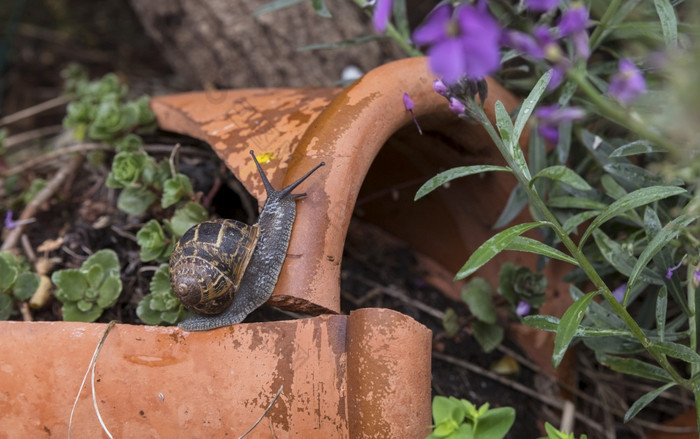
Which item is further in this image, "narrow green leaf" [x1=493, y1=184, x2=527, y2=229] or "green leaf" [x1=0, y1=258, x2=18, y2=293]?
"narrow green leaf" [x1=493, y1=184, x2=527, y2=229]

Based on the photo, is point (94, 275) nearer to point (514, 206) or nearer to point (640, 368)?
point (514, 206)

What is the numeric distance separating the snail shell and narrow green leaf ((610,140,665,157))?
2.19ft

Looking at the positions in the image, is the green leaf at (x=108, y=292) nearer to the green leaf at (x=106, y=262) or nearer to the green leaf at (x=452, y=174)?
A: the green leaf at (x=106, y=262)

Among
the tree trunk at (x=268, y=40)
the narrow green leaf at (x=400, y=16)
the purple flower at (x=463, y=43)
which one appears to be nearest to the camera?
the purple flower at (x=463, y=43)

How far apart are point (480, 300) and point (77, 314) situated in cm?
85

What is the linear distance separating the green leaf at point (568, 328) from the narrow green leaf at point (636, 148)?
0.31m

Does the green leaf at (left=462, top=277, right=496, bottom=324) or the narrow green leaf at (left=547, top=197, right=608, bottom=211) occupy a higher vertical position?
the narrow green leaf at (left=547, top=197, right=608, bottom=211)

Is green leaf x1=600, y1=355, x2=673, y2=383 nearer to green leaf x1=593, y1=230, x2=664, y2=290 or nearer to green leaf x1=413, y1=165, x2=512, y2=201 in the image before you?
green leaf x1=593, y1=230, x2=664, y2=290

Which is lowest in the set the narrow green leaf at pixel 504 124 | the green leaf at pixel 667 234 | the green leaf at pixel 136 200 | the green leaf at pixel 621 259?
the green leaf at pixel 621 259

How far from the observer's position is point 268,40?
210cm

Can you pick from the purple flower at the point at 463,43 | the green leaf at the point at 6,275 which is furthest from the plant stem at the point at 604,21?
the green leaf at the point at 6,275

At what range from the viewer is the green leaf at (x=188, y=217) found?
137cm

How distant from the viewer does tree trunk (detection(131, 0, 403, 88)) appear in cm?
206

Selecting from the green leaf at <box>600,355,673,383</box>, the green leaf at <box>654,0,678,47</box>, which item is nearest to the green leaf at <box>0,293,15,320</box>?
the green leaf at <box>600,355,673,383</box>
